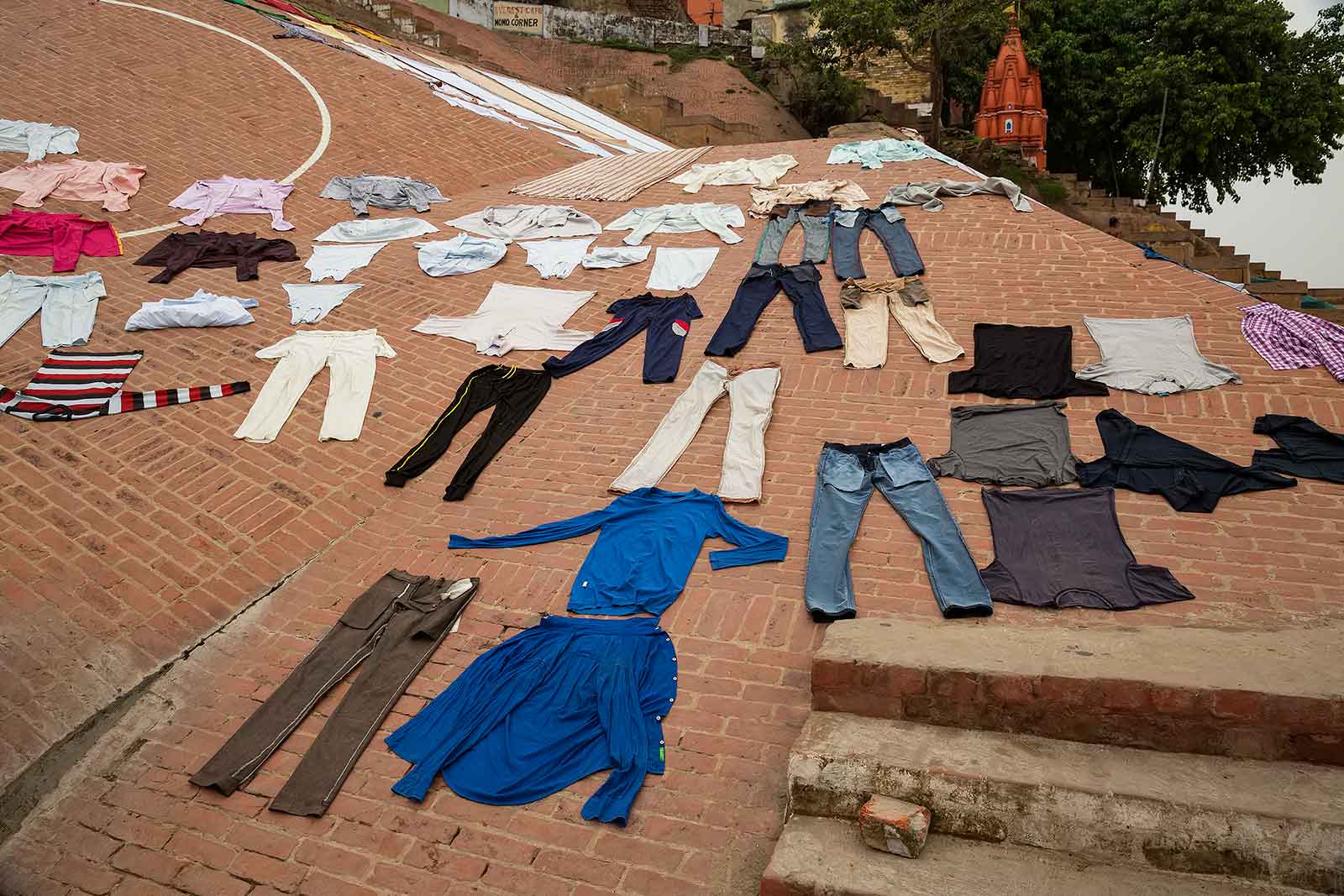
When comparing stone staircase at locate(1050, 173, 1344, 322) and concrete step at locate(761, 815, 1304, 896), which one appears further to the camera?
stone staircase at locate(1050, 173, 1344, 322)

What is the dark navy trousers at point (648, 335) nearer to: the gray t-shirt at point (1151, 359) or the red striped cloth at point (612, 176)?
the red striped cloth at point (612, 176)

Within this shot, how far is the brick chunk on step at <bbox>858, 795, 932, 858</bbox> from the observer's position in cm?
303

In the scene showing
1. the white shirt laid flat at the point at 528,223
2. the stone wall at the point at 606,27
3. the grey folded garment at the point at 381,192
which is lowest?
the white shirt laid flat at the point at 528,223

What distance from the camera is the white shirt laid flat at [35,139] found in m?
11.7

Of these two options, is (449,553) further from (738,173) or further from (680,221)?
(738,173)

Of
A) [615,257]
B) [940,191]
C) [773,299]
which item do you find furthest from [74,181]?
[940,191]

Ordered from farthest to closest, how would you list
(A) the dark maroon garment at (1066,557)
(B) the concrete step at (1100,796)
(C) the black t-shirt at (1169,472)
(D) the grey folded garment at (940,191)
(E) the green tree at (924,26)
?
1. (E) the green tree at (924,26)
2. (D) the grey folded garment at (940,191)
3. (C) the black t-shirt at (1169,472)
4. (A) the dark maroon garment at (1066,557)
5. (B) the concrete step at (1100,796)

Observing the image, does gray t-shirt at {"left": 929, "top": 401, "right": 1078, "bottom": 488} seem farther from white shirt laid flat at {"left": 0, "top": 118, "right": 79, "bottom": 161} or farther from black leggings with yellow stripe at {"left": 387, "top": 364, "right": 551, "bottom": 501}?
white shirt laid flat at {"left": 0, "top": 118, "right": 79, "bottom": 161}

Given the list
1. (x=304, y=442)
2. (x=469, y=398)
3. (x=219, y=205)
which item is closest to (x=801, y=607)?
(x=469, y=398)

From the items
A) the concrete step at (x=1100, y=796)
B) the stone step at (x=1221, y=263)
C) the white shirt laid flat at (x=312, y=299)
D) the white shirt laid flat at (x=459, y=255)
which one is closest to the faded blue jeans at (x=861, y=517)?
the concrete step at (x=1100, y=796)

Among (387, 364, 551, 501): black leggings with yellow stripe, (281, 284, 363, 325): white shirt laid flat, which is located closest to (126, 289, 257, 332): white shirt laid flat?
(281, 284, 363, 325): white shirt laid flat

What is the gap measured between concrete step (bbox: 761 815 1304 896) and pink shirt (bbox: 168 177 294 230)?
10437 millimetres

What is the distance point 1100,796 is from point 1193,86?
75.1 ft

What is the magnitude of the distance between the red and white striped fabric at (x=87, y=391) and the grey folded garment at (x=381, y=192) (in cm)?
455
